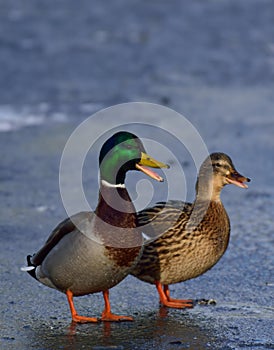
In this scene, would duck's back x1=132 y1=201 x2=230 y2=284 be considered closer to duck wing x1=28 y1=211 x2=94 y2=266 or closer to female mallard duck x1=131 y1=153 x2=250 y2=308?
female mallard duck x1=131 y1=153 x2=250 y2=308

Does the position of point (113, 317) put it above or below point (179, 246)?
below

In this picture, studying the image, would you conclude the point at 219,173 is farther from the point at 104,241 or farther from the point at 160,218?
the point at 104,241

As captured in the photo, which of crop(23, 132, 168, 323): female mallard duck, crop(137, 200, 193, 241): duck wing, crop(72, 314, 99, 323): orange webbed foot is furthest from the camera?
crop(137, 200, 193, 241): duck wing

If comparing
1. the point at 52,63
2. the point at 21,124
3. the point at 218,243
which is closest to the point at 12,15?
the point at 52,63

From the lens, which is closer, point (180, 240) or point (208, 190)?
point (180, 240)

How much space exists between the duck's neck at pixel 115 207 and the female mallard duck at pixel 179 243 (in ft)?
1.48

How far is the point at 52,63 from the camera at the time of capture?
40.0 feet

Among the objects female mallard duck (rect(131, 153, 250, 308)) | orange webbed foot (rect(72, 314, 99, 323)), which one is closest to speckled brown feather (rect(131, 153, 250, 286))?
female mallard duck (rect(131, 153, 250, 308))

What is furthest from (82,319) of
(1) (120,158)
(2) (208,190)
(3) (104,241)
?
(2) (208,190)

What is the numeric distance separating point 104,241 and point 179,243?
63cm

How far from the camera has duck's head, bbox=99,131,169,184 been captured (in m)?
4.89

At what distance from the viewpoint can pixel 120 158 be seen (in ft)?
16.1

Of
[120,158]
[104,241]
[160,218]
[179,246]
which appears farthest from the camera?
[160,218]

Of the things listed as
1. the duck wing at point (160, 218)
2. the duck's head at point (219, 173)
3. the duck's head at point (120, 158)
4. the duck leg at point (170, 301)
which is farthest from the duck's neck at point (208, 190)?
the duck's head at point (120, 158)
